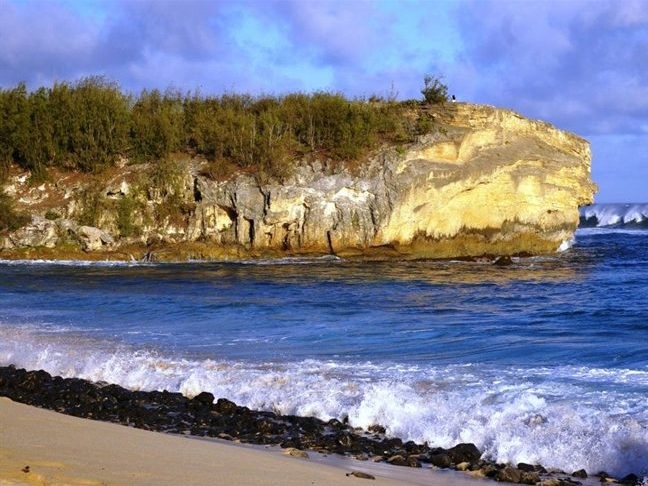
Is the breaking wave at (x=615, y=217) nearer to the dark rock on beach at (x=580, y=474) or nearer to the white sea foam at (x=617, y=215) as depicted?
the white sea foam at (x=617, y=215)

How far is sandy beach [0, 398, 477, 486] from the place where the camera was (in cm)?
559

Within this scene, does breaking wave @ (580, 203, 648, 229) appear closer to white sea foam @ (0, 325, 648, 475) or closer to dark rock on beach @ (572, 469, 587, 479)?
white sea foam @ (0, 325, 648, 475)

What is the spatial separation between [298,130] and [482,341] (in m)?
23.9

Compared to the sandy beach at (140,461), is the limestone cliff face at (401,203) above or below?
above

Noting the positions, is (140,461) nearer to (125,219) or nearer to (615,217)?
(125,219)

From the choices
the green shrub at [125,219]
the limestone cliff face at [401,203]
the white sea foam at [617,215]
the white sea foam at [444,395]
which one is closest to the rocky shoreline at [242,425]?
the white sea foam at [444,395]

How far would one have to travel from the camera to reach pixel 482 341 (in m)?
14.0

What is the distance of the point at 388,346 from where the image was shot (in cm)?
1364

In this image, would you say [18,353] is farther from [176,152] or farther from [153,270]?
[176,152]

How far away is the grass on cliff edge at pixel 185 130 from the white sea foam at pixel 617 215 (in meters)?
60.2

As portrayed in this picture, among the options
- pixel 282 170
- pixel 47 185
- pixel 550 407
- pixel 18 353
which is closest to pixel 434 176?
pixel 282 170

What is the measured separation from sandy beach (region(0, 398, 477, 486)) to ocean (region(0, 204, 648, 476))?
1745 mm

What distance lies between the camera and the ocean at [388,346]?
8773 millimetres

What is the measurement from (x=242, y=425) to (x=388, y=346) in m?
5.13
